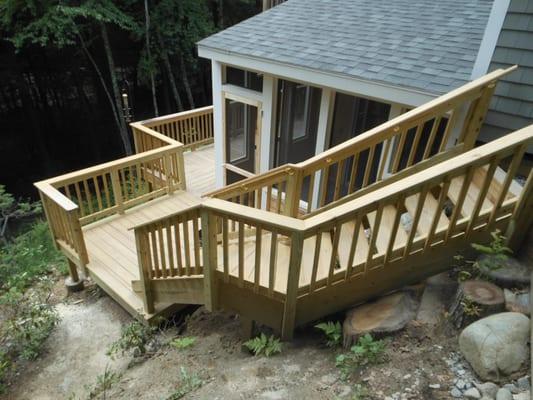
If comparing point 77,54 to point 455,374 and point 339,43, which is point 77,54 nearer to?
point 339,43

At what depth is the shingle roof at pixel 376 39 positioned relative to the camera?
374 centimetres

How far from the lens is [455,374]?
2061 millimetres

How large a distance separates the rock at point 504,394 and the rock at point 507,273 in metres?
0.74

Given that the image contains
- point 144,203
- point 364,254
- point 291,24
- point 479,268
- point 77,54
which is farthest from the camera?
point 77,54

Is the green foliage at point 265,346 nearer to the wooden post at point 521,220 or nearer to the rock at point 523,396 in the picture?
the rock at point 523,396

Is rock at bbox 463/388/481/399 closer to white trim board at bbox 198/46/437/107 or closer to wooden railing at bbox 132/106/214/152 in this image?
white trim board at bbox 198/46/437/107

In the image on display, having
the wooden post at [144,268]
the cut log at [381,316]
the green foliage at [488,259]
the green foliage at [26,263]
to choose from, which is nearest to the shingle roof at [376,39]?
the green foliage at [488,259]

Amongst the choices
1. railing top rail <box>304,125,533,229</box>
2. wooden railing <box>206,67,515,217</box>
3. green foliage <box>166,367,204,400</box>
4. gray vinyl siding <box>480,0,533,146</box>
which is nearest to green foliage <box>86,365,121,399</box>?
green foliage <box>166,367,204,400</box>

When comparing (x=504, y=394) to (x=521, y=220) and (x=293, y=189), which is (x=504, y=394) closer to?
(x=521, y=220)

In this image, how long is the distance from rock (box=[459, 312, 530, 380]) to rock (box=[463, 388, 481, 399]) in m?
0.09

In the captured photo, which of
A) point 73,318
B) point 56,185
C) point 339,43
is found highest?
point 339,43

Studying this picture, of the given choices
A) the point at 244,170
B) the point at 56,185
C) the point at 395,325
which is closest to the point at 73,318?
the point at 56,185

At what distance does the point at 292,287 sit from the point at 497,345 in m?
1.22

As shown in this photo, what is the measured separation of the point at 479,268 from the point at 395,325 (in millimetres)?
670
